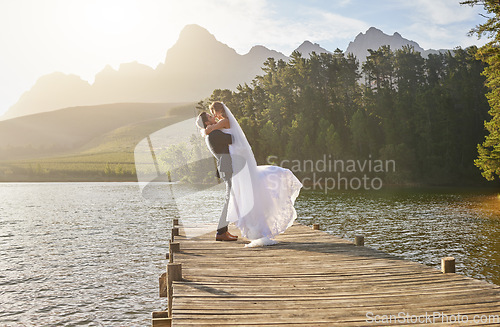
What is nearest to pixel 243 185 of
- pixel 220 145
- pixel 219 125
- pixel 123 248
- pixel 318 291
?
pixel 220 145

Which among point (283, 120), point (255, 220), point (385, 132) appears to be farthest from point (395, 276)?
point (283, 120)

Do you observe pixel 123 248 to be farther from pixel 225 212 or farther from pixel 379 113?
pixel 379 113

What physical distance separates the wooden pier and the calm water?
5497 mm

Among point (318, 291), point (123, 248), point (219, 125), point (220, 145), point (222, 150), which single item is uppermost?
point (219, 125)

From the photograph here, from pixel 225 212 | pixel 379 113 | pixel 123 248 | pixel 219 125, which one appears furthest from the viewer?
pixel 379 113

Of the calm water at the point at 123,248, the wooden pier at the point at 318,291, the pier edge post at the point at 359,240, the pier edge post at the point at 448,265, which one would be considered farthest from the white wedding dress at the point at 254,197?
the calm water at the point at 123,248

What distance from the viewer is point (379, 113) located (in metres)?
84.7

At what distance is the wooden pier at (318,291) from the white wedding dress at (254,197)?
0.75 meters

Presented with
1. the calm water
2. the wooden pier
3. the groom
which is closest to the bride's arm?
the groom

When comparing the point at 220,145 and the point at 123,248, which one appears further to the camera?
the point at 123,248

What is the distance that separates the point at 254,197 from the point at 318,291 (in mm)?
4035

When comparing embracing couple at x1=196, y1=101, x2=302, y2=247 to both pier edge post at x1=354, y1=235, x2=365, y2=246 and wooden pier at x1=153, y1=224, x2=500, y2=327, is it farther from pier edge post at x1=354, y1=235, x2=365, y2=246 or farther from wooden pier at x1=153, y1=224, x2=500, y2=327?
pier edge post at x1=354, y1=235, x2=365, y2=246

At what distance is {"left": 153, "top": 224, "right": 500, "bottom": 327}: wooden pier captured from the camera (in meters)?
5.61

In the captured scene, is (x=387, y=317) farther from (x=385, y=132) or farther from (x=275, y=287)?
(x=385, y=132)
